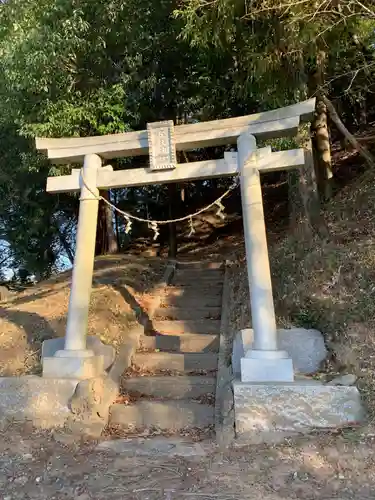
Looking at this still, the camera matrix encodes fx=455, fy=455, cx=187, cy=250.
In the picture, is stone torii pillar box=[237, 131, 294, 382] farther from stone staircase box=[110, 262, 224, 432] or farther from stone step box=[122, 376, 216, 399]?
stone step box=[122, 376, 216, 399]

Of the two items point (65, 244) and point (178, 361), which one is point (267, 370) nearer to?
point (178, 361)

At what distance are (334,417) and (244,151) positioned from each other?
3029mm

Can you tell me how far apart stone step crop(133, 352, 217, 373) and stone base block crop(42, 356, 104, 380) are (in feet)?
3.58

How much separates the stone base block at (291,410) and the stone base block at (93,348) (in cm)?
197

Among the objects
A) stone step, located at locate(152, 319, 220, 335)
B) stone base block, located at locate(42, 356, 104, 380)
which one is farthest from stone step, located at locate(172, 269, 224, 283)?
stone base block, located at locate(42, 356, 104, 380)

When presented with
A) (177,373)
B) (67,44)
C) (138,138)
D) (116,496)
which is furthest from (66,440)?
(67,44)

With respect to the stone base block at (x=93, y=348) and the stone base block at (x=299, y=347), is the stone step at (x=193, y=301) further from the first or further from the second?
the stone base block at (x=299, y=347)

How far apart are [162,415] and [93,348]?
51.0 inches

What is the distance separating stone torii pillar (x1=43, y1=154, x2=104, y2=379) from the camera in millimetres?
5098

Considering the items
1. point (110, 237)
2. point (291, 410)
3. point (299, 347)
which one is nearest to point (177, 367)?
point (299, 347)

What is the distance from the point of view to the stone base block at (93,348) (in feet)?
18.3

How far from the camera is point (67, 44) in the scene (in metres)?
7.61

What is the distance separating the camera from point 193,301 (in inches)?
330

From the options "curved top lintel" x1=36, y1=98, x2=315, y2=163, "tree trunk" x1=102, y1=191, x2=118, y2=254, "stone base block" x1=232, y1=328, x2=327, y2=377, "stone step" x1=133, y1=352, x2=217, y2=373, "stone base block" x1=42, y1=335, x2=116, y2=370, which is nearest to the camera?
"stone base block" x1=232, y1=328, x2=327, y2=377
